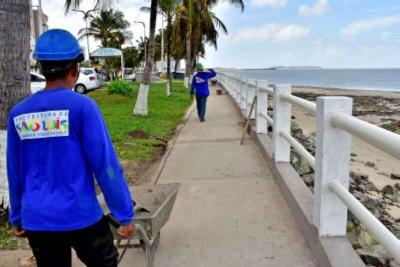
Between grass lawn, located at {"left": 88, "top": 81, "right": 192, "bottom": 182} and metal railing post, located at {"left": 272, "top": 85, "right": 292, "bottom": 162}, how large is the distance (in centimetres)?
284

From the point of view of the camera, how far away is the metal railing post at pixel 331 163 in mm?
3854

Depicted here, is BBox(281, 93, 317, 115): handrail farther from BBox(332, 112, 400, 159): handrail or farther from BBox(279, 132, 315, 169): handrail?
BBox(332, 112, 400, 159): handrail

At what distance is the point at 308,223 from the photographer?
435cm

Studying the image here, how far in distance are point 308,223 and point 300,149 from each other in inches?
50.1

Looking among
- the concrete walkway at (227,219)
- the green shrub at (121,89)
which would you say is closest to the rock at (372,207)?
the concrete walkway at (227,219)

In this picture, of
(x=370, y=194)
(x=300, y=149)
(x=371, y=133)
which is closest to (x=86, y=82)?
(x=370, y=194)

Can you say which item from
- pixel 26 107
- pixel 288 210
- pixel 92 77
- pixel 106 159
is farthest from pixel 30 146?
pixel 92 77

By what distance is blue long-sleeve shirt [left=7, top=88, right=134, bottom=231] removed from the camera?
2.42 meters

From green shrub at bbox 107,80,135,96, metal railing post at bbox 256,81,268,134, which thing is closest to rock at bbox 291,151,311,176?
metal railing post at bbox 256,81,268,134

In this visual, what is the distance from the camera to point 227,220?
513 centimetres

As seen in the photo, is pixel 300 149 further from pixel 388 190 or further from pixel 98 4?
pixel 98 4

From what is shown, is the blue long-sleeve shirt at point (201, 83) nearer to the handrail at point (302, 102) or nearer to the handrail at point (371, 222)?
the handrail at point (302, 102)

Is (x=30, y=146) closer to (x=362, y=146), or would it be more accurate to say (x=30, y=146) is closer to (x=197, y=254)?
(x=197, y=254)

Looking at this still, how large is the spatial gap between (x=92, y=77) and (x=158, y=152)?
19.8 metres
